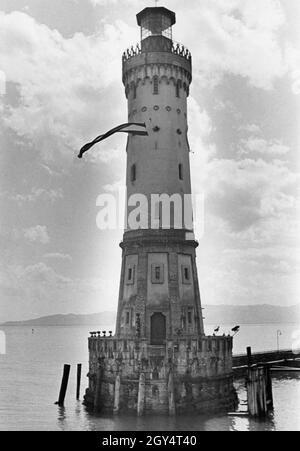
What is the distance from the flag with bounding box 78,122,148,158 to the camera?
41472mm

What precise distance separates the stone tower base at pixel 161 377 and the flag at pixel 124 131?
15313 millimetres

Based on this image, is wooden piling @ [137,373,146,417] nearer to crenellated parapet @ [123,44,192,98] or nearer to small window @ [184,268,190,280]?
small window @ [184,268,190,280]

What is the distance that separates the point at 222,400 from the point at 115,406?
825 cm

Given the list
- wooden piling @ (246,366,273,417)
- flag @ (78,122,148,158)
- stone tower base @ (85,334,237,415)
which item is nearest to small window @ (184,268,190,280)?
stone tower base @ (85,334,237,415)

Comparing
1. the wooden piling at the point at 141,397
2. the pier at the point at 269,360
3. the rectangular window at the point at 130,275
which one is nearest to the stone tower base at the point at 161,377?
the wooden piling at the point at 141,397

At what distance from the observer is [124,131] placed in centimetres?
4203

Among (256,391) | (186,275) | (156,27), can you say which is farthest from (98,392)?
(156,27)

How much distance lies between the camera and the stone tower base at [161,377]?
36.3 meters

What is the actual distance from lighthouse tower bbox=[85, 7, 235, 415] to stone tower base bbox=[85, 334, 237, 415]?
0.23ft

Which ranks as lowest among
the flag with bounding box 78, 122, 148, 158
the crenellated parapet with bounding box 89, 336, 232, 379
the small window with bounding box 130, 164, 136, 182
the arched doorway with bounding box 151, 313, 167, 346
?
the crenellated parapet with bounding box 89, 336, 232, 379

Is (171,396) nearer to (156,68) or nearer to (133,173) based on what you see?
(133,173)
